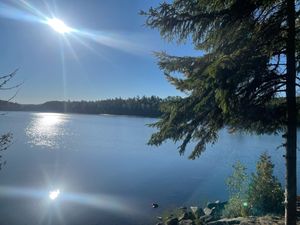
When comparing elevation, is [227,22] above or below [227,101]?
above

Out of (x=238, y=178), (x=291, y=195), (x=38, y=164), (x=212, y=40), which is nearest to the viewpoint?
(x=291, y=195)

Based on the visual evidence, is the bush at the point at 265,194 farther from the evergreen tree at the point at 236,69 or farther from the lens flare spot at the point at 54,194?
the lens flare spot at the point at 54,194

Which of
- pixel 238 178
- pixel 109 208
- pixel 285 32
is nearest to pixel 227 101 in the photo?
pixel 285 32

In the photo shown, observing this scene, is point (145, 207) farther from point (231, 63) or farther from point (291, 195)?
point (231, 63)

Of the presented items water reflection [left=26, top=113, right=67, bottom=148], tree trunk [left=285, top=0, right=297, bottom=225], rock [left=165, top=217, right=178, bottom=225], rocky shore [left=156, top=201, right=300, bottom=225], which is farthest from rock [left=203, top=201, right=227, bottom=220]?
water reflection [left=26, top=113, right=67, bottom=148]

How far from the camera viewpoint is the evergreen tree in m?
8.53

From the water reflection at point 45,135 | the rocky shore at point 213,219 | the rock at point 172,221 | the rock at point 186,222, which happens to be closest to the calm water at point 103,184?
the rock at point 172,221

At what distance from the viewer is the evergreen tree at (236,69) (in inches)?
336

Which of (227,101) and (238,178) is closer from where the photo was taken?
(227,101)

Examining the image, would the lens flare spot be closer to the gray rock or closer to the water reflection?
the gray rock

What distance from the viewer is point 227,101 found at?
8039 mm

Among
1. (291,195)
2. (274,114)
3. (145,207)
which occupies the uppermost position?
(274,114)

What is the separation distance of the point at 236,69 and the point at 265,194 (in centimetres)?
938

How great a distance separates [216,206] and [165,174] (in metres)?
16.2
